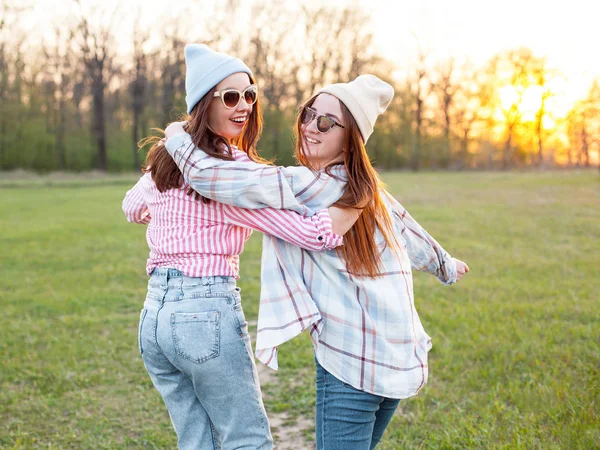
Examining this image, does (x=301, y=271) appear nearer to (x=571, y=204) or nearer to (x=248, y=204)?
(x=248, y=204)

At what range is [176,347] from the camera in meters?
1.98

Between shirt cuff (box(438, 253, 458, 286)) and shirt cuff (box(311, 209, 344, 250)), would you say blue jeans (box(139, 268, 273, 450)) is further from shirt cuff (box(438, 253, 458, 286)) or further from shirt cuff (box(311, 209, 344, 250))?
shirt cuff (box(438, 253, 458, 286))

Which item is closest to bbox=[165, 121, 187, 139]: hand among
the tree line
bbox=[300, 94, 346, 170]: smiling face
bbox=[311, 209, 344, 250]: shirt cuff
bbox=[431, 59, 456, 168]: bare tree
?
bbox=[300, 94, 346, 170]: smiling face

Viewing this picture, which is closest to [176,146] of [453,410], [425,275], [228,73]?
[228,73]

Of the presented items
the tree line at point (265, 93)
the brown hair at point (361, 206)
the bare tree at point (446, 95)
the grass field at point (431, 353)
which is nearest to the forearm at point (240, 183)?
the brown hair at point (361, 206)

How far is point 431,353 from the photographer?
17.0ft

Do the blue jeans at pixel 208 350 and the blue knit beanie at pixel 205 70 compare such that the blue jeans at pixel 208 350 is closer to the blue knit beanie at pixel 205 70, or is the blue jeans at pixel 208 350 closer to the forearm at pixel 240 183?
the forearm at pixel 240 183

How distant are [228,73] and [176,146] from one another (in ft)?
1.04

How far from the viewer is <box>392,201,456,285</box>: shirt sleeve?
2330 millimetres

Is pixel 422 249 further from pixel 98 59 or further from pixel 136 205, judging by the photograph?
pixel 98 59

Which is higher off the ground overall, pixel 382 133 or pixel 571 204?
pixel 382 133

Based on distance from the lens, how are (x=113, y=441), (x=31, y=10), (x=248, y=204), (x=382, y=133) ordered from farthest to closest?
(x=382, y=133) → (x=31, y=10) → (x=113, y=441) → (x=248, y=204)

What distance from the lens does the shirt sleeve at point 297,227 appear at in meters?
1.92

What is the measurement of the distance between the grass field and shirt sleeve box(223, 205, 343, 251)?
2096mm
